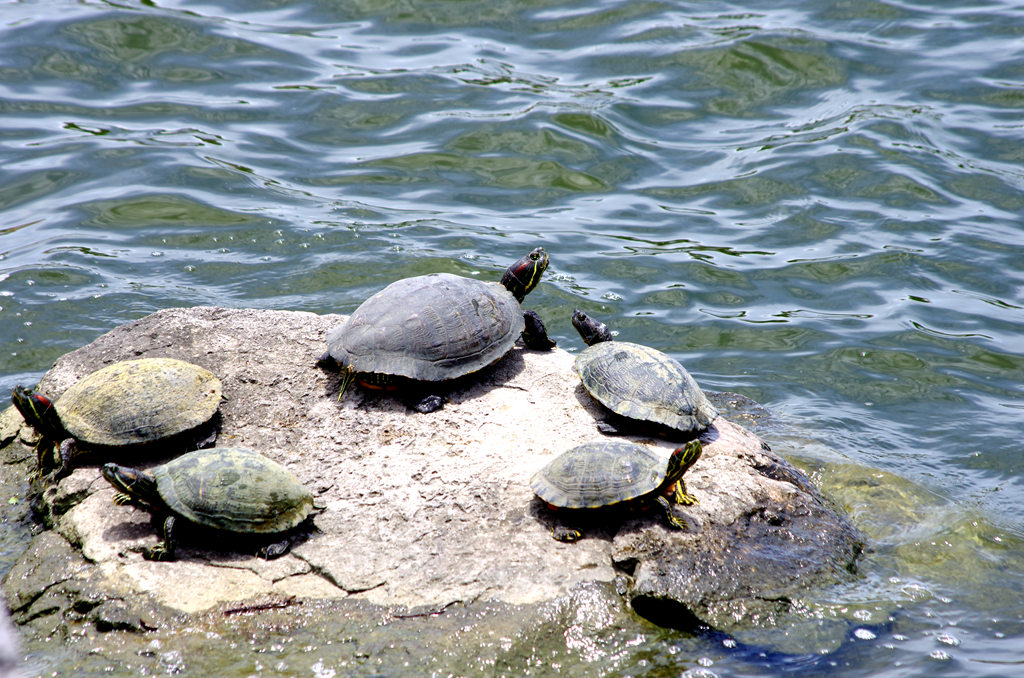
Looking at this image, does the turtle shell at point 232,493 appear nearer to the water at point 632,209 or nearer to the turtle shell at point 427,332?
the water at point 632,209

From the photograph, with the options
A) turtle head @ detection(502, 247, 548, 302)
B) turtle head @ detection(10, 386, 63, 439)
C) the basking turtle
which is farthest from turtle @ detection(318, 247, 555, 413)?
turtle head @ detection(10, 386, 63, 439)

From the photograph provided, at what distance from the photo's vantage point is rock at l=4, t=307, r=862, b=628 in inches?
174

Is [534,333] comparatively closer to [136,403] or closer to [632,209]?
[136,403]

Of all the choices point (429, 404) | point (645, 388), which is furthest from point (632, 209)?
point (429, 404)

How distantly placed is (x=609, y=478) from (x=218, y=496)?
6.56 feet

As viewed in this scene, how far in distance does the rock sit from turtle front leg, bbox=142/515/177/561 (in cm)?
5

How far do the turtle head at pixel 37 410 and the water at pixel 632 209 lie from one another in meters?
0.77

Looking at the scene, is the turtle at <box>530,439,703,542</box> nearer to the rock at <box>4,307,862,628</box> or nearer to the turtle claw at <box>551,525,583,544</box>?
the turtle claw at <box>551,525,583,544</box>

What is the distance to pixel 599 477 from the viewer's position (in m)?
4.59

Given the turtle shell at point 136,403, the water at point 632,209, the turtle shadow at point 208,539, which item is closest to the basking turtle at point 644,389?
the water at point 632,209

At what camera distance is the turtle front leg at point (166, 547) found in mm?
4434

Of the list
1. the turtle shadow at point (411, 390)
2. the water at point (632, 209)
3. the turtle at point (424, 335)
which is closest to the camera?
the water at point (632, 209)

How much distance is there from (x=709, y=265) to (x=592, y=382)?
4720 mm

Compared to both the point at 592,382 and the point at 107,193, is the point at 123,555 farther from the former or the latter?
the point at 107,193
